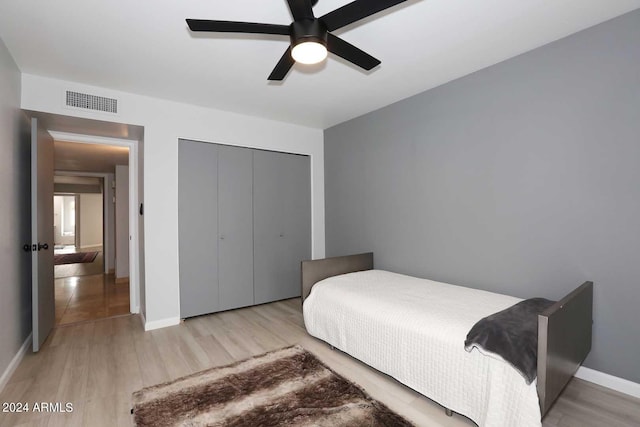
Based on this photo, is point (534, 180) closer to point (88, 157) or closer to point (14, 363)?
point (14, 363)

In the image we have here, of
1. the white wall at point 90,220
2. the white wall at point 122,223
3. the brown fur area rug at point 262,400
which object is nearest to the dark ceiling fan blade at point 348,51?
the brown fur area rug at point 262,400

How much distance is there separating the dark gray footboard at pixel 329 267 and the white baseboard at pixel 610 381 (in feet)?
6.63

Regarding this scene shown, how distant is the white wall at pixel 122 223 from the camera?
17.9 ft

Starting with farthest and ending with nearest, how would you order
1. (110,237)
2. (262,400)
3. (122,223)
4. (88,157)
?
1. (110,237)
2. (122,223)
3. (88,157)
4. (262,400)

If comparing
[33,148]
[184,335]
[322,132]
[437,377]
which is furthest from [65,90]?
[437,377]

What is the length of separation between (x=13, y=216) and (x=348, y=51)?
115 inches

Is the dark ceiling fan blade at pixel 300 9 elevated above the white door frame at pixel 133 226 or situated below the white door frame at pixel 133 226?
above

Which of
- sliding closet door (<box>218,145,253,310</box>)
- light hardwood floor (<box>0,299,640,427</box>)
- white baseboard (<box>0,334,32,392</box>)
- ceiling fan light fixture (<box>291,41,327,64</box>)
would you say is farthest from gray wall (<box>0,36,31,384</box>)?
ceiling fan light fixture (<box>291,41,327,64</box>)

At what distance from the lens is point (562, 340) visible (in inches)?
63.4

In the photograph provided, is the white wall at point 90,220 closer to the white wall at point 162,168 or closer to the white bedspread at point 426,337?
the white wall at point 162,168

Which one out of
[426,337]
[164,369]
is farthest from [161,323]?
[426,337]

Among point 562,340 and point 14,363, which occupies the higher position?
point 562,340

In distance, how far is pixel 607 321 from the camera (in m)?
2.02

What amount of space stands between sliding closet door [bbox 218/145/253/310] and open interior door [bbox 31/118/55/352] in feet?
5.30
